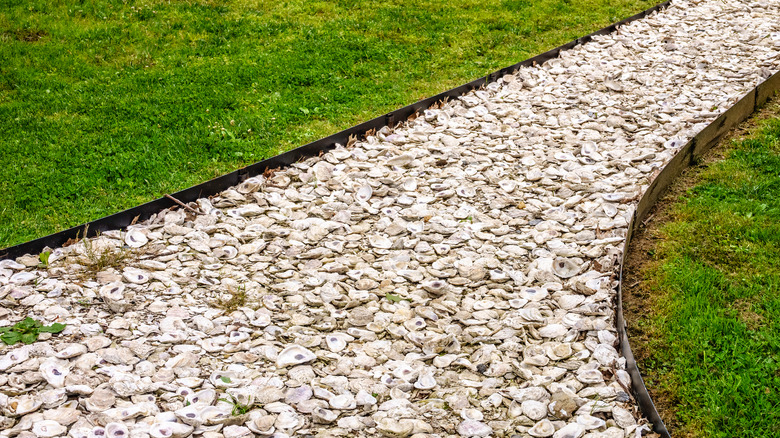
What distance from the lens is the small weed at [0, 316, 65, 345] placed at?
3.14 m

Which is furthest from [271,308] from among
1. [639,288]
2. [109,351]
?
[639,288]

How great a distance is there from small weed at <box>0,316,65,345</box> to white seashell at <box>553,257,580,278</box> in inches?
105

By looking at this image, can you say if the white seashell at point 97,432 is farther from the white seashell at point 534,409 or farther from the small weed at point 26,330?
the white seashell at point 534,409

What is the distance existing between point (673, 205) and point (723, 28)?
4.81 meters

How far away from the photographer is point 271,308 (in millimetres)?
3523

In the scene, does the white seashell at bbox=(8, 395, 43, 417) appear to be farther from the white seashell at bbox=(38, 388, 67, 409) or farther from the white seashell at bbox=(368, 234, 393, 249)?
the white seashell at bbox=(368, 234, 393, 249)

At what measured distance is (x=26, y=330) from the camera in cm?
322

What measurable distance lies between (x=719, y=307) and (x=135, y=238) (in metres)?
3.36

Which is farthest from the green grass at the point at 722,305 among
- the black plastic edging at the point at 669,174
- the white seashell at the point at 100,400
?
the white seashell at the point at 100,400

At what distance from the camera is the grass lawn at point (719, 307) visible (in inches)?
112

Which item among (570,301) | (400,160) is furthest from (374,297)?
(400,160)

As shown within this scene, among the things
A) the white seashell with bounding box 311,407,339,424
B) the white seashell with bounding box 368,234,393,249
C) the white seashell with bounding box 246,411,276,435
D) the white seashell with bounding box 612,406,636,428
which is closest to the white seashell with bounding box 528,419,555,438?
the white seashell with bounding box 612,406,636,428

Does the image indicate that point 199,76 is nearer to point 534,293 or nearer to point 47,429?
point 534,293

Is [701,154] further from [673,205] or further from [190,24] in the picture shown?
[190,24]
